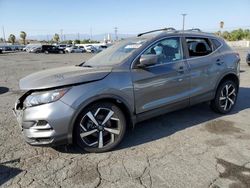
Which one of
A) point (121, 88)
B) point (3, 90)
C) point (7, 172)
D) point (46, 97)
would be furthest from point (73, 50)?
point (7, 172)

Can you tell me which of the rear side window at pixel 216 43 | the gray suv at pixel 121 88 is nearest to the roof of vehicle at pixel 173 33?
the gray suv at pixel 121 88

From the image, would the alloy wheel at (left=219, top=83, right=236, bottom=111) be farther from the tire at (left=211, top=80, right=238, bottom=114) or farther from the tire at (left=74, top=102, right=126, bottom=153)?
the tire at (left=74, top=102, right=126, bottom=153)

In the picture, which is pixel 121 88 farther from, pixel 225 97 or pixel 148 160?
pixel 225 97

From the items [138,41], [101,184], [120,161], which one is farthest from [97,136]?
[138,41]

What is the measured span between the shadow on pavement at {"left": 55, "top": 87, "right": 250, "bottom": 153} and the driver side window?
4.02 feet

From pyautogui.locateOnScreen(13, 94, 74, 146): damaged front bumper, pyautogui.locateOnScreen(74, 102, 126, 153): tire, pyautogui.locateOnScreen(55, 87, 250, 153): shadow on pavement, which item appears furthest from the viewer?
pyautogui.locateOnScreen(55, 87, 250, 153): shadow on pavement

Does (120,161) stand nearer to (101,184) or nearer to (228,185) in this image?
(101,184)

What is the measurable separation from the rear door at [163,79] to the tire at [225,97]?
96cm

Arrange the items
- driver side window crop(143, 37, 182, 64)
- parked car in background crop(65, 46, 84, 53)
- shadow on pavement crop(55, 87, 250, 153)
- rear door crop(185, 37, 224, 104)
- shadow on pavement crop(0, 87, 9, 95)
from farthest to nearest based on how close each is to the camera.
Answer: parked car in background crop(65, 46, 84, 53) < shadow on pavement crop(0, 87, 9, 95) < rear door crop(185, 37, 224, 104) < driver side window crop(143, 37, 182, 64) < shadow on pavement crop(55, 87, 250, 153)

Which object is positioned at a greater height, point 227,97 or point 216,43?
point 216,43

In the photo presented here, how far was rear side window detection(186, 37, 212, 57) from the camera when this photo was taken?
4961 mm

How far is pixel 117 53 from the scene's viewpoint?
4617 millimetres

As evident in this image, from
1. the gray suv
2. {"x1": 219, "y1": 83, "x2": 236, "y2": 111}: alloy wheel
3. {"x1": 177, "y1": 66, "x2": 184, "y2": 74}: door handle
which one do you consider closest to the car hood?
the gray suv

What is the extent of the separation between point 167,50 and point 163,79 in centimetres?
58
